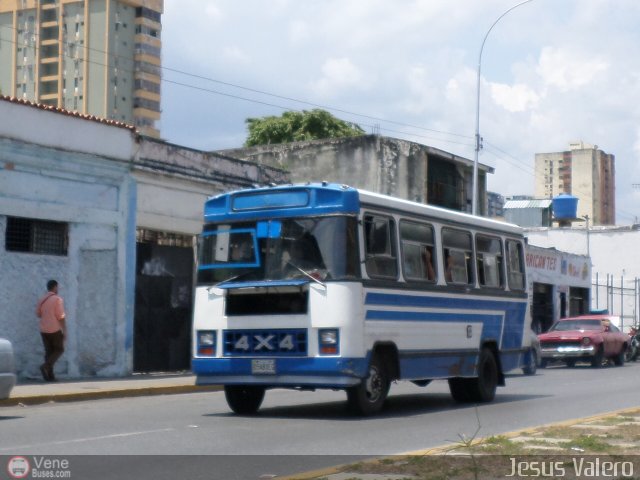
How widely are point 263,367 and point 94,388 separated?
5883 mm

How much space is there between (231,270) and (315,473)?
20.6 feet

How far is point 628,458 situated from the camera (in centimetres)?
969

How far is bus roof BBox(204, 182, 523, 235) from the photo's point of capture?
14.4m

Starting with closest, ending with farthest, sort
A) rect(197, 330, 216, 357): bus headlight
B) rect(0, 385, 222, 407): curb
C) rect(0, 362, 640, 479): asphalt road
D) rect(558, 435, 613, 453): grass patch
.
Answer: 1. rect(558, 435, 613, 453): grass patch
2. rect(0, 362, 640, 479): asphalt road
3. rect(197, 330, 216, 357): bus headlight
4. rect(0, 385, 222, 407): curb

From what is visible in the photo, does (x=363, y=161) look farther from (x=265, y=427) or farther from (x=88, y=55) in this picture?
(x=88, y=55)

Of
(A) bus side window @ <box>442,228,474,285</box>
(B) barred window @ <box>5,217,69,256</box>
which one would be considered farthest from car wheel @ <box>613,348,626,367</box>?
(B) barred window @ <box>5,217,69,256</box>

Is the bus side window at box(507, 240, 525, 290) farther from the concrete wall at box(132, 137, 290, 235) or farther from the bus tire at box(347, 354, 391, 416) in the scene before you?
the concrete wall at box(132, 137, 290, 235)

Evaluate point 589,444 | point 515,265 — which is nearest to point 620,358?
point 515,265

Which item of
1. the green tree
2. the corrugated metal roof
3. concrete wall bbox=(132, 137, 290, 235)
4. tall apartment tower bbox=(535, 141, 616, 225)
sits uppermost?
tall apartment tower bbox=(535, 141, 616, 225)

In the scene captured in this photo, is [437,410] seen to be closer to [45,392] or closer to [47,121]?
[45,392]

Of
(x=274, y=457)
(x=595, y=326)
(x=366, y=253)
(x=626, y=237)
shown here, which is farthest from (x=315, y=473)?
(x=626, y=237)

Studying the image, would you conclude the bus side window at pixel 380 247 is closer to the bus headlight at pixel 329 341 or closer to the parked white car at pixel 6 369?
the bus headlight at pixel 329 341

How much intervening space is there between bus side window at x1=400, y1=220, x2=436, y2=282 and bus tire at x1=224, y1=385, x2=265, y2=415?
103 inches

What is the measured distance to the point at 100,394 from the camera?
18.7 metres
